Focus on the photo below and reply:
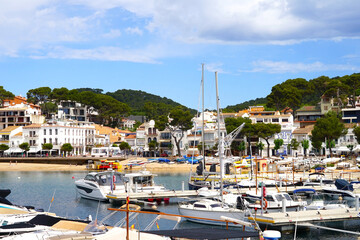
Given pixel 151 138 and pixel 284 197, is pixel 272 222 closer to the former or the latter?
pixel 284 197

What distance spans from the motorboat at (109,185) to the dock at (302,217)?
55.7ft

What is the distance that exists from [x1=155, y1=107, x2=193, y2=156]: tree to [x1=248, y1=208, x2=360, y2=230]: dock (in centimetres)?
7437

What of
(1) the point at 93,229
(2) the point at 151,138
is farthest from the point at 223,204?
(2) the point at 151,138

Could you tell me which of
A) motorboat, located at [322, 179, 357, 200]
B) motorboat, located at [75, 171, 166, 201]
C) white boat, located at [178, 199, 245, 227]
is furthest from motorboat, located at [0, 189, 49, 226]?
motorboat, located at [322, 179, 357, 200]

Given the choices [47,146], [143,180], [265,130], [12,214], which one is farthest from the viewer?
[47,146]

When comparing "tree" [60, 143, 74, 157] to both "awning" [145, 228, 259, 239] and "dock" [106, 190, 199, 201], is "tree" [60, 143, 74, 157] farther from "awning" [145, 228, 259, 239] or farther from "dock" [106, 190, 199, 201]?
"awning" [145, 228, 259, 239]

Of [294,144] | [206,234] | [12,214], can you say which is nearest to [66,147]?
[294,144]

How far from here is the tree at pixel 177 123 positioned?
105 meters

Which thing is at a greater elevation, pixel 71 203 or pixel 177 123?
pixel 177 123

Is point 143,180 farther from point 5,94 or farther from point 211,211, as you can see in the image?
point 5,94

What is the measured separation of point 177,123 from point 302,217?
7632cm

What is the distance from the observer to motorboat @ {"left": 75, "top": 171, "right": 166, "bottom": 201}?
4447 centimetres

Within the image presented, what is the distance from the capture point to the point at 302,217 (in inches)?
1177

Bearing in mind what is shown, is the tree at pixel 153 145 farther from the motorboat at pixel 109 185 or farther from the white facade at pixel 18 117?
the motorboat at pixel 109 185
